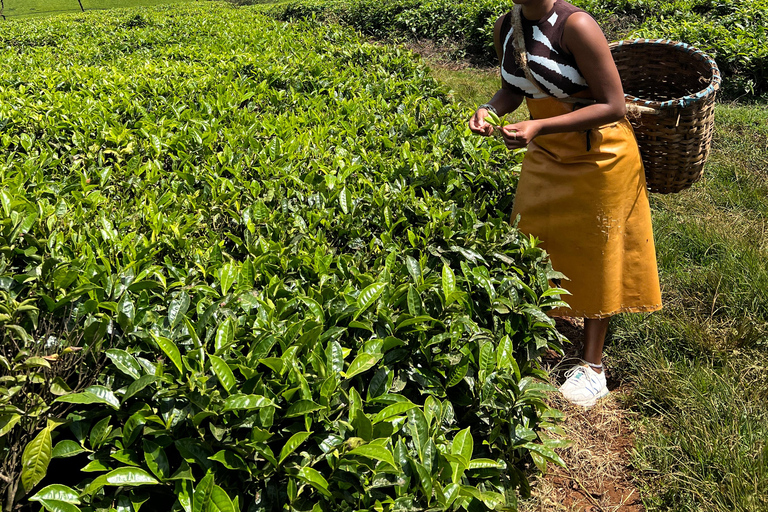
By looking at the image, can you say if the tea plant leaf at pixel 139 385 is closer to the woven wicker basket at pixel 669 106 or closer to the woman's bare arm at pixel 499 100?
the woman's bare arm at pixel 499 100

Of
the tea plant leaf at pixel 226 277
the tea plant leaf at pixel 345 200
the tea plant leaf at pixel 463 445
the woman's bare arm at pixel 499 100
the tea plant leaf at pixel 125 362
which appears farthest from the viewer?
the woman's bare arm at pixel 499 100

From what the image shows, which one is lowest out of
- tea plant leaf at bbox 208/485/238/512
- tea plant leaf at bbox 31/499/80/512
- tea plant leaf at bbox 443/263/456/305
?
tea plant leaf at bbox 208/485/238/512

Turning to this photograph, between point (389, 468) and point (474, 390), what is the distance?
55 cm

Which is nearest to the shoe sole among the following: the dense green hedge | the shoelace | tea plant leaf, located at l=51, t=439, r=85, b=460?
the shoelace

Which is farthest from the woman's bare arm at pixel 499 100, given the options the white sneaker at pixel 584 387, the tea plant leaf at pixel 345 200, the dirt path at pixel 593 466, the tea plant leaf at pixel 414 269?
the white sneaker at pixel 584 387

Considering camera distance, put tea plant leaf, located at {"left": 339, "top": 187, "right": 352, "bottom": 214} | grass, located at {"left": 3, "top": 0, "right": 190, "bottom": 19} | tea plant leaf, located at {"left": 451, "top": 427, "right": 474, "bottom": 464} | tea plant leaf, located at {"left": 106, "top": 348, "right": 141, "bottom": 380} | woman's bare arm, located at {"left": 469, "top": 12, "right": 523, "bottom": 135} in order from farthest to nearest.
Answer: grass, located at {"left": 3, "top": 0, "right": 190, "bottom": 19} → woman's bare arm, located at {"left": 469, "top": 12, "right": 523, "bottom": 135} → tea plant leaf, located at {"left": 339, "top": 187, "right": 352, "bottom": 214} → tea plant leaf, located at {"left": 451, "top": 427, "right": 474, "bottom": 464} → tea plant leaf, located at {"left": 106, "top": 348, "right": 141, "bottom": 380}

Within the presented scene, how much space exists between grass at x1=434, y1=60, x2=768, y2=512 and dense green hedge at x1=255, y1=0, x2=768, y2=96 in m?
2.50

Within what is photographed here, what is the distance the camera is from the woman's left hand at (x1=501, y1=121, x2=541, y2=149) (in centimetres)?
241

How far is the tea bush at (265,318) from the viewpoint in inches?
61.5

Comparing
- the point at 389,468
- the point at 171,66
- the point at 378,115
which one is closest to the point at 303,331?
the point at 389,468

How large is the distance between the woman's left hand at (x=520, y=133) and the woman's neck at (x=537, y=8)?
49 cm

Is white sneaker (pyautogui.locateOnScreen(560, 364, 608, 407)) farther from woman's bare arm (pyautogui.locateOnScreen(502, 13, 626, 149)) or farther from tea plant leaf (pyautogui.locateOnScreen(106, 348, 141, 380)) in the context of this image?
tea plant leaf (pyautogui.locateOnScreen(106, 348, 141, 380))

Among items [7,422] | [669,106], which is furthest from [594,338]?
[7,422]

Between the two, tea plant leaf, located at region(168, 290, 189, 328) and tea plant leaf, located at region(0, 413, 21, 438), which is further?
tea plant leaf, located at region(168, 290, 189, 328)
